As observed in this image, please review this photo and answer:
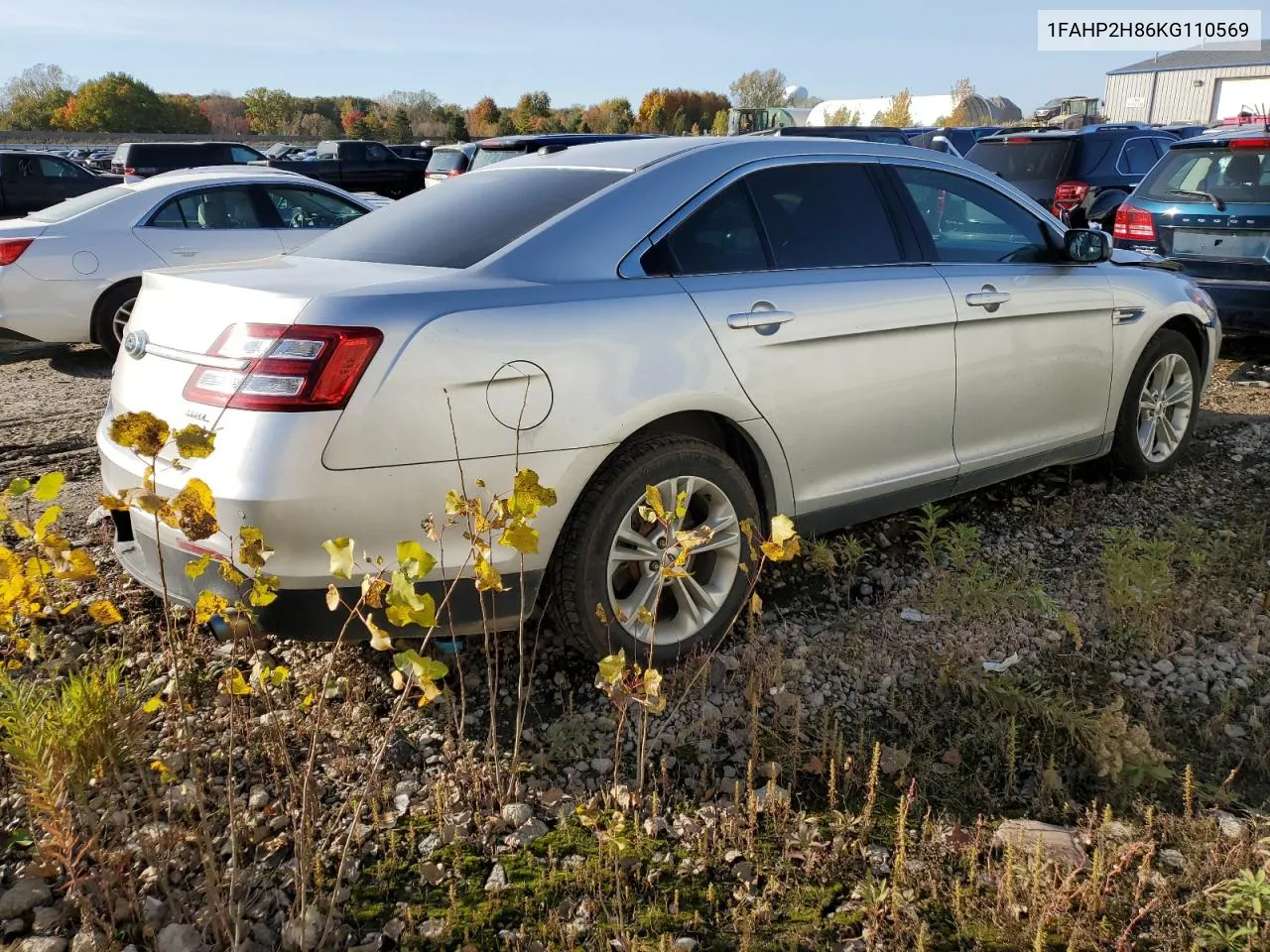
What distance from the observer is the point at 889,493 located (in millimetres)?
3889

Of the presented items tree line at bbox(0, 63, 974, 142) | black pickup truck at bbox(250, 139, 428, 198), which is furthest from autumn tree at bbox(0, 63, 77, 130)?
black pickup truck at bbox(250, 139, 428, 198)

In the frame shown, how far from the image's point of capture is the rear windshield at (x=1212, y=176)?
742 centimetres

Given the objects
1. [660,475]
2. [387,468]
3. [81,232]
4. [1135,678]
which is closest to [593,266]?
[660,475]

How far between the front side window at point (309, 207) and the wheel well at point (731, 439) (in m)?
6.53

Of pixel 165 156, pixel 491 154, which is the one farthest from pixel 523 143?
pixel 165 156

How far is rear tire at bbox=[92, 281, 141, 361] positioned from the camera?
312 inches

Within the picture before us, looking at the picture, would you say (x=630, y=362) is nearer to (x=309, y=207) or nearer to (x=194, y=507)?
(x=194, y=507)

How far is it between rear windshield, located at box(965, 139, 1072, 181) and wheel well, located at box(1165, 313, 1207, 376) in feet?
23.2

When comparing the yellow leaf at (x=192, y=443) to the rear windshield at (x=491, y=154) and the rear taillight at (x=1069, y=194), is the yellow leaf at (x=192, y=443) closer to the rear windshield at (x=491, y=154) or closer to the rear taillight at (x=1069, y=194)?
the rear taillight at (x=1069, y=194)

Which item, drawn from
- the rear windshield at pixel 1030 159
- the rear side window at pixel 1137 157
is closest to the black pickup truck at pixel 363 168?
the rear windshield at pixel 1030 159

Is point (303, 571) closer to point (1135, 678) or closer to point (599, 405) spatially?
point (599, 405)

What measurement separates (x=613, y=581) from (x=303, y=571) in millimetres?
986

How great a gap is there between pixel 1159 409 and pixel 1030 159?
7.81 m

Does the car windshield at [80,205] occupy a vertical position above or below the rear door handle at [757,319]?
above
